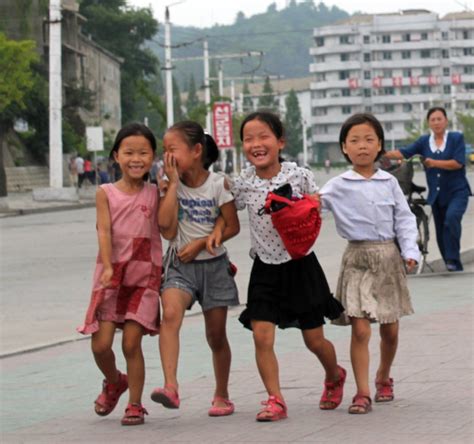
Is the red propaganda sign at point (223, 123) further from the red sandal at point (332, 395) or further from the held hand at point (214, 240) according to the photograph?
the held hand at point (214, 240)

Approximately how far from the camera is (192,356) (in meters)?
10.1

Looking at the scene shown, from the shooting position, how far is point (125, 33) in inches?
4560

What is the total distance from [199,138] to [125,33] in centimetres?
10943

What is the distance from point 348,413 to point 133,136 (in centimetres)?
174

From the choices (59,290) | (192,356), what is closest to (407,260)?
(192,356)

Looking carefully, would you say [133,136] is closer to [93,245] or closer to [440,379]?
[440,379]

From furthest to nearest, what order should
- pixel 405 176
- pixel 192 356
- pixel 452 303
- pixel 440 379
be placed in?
pixel 405 176 < pixel 452 303 < pixel 192 356 < pixel 440 379

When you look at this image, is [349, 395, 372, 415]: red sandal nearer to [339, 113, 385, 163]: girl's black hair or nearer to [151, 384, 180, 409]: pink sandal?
[151, 384, 180, 409]: pink sandal

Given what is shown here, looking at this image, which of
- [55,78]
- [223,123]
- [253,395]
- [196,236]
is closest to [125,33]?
[223,123]

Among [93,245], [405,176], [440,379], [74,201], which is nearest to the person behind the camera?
[440,379]

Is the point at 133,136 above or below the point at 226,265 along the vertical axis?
above

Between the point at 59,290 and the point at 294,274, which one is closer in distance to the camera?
the point at 294,274

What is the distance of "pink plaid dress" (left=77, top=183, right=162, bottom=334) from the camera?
7520mm

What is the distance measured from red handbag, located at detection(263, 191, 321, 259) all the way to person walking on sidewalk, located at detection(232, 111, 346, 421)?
0.43ft
